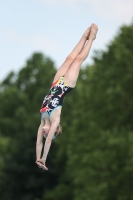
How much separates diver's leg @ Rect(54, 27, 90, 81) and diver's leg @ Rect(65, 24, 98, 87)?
137 millimetres

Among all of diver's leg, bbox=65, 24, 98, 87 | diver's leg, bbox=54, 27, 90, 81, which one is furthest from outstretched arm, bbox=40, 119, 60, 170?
diver's leg, bbox=54, 27, 90, 81

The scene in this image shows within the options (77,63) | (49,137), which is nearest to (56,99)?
(49,137)

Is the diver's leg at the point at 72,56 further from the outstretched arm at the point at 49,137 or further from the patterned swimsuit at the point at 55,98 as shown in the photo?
the outstretched arm at the point at 49,137

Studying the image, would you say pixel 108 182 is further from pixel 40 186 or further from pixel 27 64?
pixel 27 64

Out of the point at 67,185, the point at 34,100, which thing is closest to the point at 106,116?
the point at 67,185

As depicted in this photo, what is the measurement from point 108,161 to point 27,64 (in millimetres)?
37910

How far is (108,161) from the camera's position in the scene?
4688cm

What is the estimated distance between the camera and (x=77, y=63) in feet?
65.3

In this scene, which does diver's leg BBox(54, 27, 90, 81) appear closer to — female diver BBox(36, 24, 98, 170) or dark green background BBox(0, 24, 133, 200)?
female diver BBox(36, 24, 98, 170)

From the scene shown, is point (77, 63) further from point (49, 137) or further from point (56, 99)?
point (49, 137)

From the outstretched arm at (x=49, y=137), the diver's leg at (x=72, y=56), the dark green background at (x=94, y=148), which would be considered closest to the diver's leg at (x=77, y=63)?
the diver's leg at (x=72, y=56)

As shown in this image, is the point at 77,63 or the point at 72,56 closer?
the point at 77,63

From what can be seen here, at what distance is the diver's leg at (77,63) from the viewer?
19594 mm

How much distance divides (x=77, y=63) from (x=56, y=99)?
1.23m
